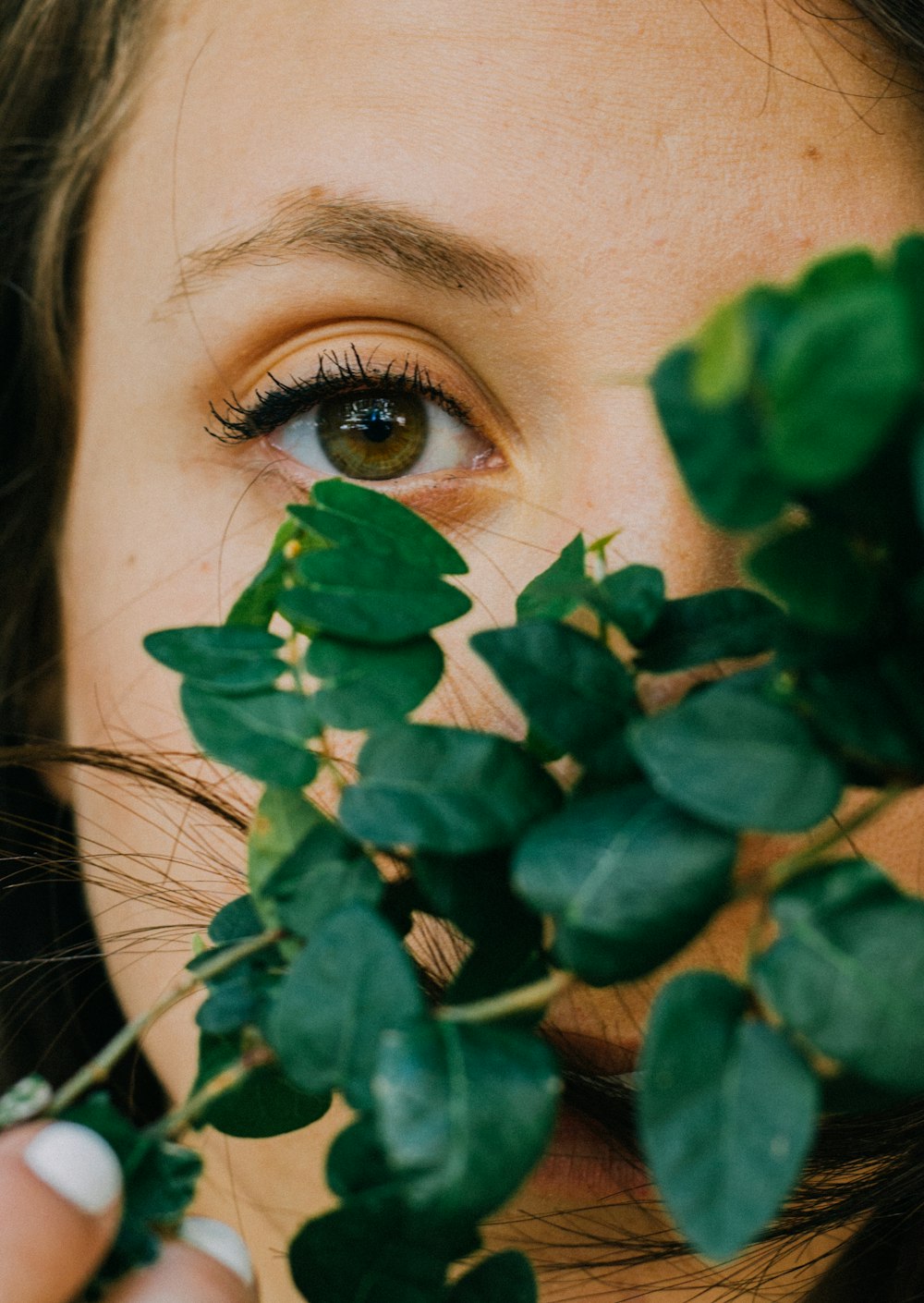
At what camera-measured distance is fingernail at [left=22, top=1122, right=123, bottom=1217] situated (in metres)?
0.50

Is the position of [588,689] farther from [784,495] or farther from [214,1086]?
[214,1086]

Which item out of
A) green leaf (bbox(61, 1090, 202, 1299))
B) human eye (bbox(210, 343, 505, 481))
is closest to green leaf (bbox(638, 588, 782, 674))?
green leaf (bbox(61, 1090, 202, 1299))

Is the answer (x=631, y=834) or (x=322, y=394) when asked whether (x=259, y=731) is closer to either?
(x=631, y=834)

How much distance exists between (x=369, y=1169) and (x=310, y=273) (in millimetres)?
858

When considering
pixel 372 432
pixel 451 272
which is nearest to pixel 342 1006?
pixel 451 272

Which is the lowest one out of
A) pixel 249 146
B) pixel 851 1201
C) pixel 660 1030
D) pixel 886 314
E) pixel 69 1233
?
pixel 851 1201

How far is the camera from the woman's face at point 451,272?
0.94 meters

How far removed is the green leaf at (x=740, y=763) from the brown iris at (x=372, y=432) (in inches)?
34.1

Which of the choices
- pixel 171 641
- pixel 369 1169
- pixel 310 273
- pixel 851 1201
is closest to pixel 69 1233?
pixel 369 1169

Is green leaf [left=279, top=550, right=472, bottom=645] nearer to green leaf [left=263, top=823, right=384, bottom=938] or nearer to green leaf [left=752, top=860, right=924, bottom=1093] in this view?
green leaf [left=263, top=823, right=384, bottom=938]

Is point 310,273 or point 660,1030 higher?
point 310,273

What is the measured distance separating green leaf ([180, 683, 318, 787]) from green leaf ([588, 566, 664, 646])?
14 cm

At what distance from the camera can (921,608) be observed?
391 millimetres

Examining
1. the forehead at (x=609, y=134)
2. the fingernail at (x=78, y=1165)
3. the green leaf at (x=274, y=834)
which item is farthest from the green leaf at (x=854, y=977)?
the forehead at (x=609, y=134)
